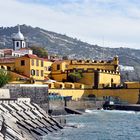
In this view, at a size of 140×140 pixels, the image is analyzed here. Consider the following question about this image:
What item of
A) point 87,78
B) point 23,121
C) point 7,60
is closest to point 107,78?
point 87,78

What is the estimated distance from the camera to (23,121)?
4409 centimetres

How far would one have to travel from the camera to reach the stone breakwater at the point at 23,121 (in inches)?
1468

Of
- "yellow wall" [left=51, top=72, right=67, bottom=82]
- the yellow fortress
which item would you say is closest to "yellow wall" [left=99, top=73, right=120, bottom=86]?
the yellow fortress

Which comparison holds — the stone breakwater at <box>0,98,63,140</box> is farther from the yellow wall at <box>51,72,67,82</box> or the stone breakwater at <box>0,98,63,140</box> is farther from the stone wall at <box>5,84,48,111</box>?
the yellow wall at <box>51,72,67,82</box>

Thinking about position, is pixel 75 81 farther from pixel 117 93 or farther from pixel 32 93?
pixel 32 93

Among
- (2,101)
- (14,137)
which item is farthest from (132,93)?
(14,137)

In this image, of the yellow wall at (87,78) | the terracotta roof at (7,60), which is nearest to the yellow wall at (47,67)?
the yellow wall at (87,78)

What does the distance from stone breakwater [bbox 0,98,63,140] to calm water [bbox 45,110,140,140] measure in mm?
1298

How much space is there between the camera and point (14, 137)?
116ft

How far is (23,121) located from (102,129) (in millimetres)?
8709

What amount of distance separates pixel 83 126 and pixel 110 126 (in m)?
3.29

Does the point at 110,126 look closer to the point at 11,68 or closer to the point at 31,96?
the point at 31,96

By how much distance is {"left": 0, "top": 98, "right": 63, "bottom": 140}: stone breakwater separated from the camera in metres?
37.3

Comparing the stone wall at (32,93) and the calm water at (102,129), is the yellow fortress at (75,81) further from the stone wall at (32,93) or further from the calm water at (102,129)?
the calm water at (102,129)
